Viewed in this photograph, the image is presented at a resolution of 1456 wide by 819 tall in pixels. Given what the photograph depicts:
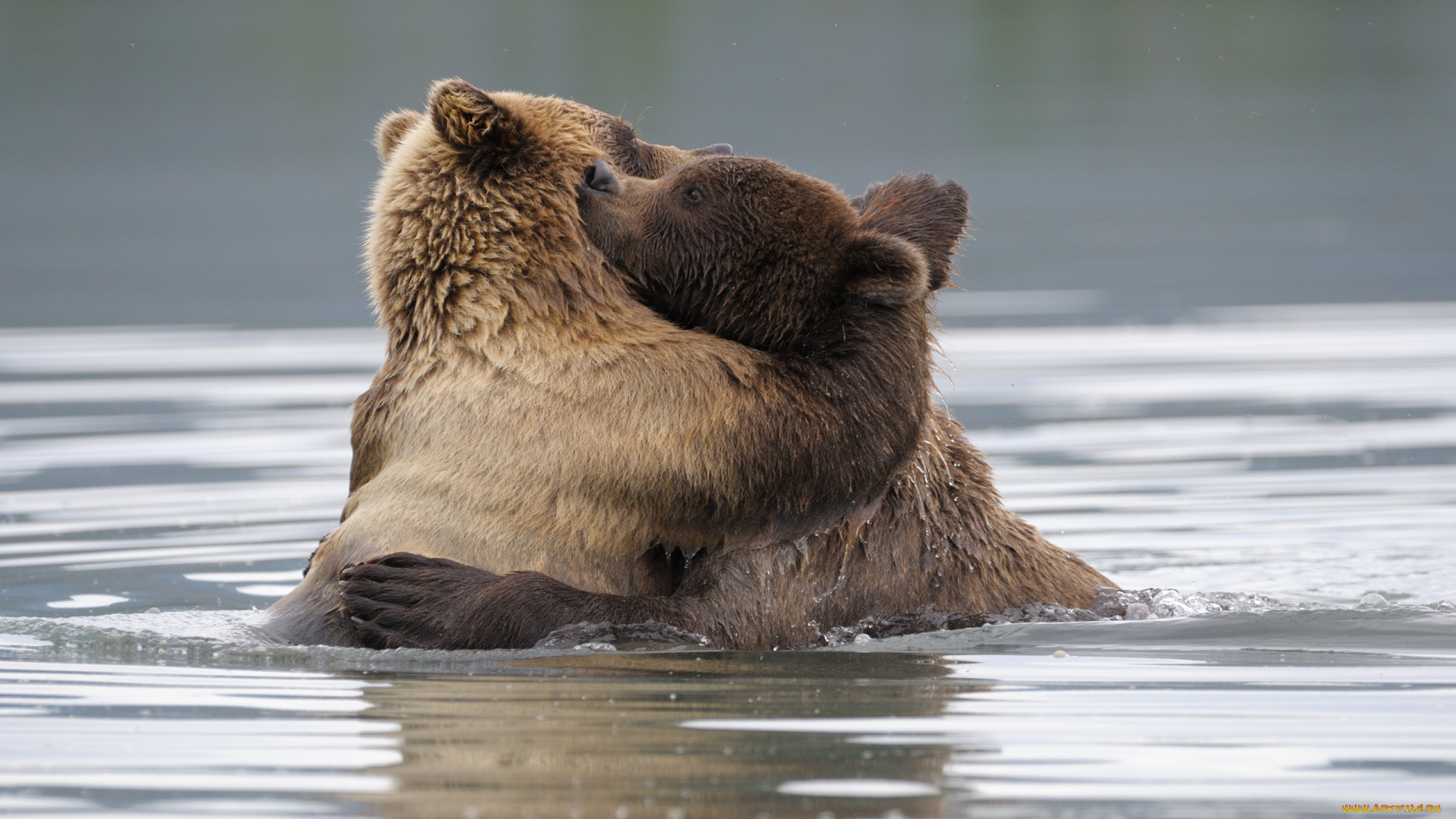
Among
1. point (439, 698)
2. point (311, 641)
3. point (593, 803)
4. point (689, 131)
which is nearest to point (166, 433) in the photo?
point (311, 641)

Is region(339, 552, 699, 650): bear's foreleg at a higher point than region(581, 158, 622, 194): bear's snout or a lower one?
lower

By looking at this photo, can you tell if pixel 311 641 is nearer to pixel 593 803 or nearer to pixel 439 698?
pixel 439 698

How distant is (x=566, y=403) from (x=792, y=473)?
64 cm

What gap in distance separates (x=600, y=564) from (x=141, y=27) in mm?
44825

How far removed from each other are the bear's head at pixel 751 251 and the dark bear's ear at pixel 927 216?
0.18m

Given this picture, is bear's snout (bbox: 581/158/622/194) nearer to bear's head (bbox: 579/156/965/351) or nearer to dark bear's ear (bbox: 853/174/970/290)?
bear's head (bbox: 579/156/965/351)

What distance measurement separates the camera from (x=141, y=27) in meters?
47.3

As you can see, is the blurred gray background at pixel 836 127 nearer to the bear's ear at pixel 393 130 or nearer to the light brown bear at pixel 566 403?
the bear's ear at pixel 393 130

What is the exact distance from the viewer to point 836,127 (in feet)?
120

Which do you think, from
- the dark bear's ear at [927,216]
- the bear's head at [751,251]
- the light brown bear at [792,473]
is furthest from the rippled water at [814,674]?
the dark bear's ear at [927,216]

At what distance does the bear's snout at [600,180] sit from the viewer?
595 centimetres

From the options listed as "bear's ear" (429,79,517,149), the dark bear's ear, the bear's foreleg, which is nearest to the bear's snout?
"bear's ear" (429,79,517,149)

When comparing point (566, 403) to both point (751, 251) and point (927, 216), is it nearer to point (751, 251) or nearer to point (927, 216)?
point (751, 251)

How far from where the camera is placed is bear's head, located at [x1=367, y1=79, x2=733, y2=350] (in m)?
5.71
